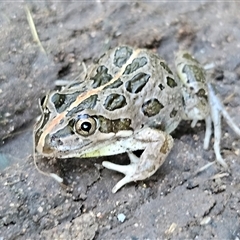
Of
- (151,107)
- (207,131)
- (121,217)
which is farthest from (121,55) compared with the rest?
(121,217)

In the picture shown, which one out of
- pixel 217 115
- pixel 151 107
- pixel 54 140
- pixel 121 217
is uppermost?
pixel 54 140

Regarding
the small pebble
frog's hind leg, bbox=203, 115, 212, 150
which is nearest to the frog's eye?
the small pebble

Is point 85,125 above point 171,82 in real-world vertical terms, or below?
above

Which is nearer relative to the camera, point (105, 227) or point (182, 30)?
point (105, 227)

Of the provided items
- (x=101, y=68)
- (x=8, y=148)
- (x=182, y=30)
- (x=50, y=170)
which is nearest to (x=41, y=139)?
(x=50, y=170)

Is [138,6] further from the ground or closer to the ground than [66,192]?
further from the ground

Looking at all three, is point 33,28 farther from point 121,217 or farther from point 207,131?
point 121,217

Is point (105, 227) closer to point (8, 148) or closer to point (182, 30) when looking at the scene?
point (8, 148)
